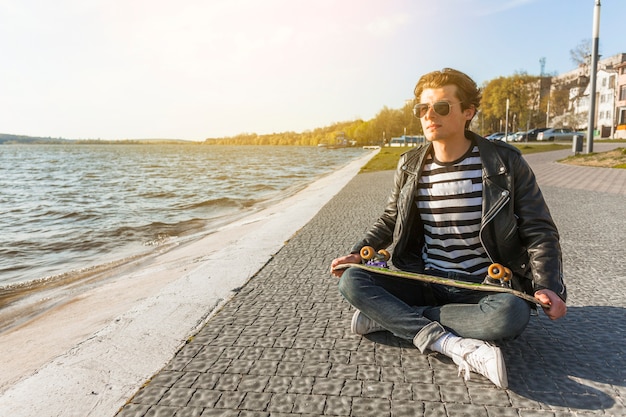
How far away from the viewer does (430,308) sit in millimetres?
2889

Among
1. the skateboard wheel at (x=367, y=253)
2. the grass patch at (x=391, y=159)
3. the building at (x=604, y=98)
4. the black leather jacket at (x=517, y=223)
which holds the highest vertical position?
the building at (x=604, y=98)

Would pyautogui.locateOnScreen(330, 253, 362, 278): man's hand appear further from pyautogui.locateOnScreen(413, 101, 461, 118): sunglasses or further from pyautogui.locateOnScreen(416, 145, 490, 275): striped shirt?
pyautogui.locateOnScreen(413, 101, 461, 118): sunglasses

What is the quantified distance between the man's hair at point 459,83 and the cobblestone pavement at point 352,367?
1.55 m

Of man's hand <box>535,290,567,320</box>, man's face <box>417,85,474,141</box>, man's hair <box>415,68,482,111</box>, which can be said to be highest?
man's hair <box>415,68,482,111</box>

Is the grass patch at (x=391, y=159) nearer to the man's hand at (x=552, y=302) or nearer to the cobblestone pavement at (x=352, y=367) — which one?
the cobblestone pavement at (x=352, y=367)

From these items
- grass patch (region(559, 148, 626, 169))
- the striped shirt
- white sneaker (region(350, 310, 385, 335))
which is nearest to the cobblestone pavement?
white sneaker (region(350, 310, 385, 335))

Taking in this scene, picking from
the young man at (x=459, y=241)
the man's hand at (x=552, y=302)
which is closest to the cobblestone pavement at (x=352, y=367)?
the young man at (x=459, y=241)

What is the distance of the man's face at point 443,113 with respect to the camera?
2.84 meters

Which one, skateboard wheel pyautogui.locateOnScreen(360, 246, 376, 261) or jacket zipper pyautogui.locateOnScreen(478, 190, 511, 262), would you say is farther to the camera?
skateboard wheel pyautogui.locateOnScreen(360, 246, 376, 261)

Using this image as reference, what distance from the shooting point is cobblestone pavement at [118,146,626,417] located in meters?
2.24

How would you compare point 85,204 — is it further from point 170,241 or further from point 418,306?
point 418,306

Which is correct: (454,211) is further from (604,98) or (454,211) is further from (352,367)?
(604,98)

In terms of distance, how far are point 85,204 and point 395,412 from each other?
1564cm

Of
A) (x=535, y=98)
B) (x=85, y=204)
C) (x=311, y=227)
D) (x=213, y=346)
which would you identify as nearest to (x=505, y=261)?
(x=213, y=346)
